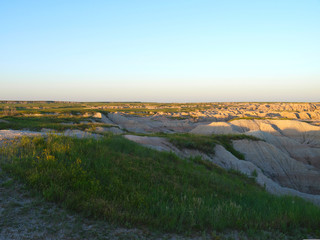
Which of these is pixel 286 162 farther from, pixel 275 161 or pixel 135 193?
pixel 135 193

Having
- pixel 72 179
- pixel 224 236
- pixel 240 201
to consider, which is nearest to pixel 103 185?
pixel 72 179

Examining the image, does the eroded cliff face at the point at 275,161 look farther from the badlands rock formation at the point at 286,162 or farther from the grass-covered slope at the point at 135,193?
the grass-covered slope at the point at 135,193

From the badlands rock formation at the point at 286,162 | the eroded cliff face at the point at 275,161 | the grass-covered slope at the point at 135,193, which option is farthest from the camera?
the badlands rock formation at the point at 286,162

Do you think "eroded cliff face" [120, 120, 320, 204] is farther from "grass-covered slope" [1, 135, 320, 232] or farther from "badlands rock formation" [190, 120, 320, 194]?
"grass-covered slope" [1, 135, 320, 232]

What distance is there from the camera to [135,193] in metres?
6.22

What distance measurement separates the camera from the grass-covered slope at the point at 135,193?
5.20m

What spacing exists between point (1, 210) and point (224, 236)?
461 centimetres

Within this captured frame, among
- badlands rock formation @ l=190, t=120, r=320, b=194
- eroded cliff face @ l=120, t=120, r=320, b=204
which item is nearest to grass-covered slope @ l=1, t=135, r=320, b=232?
eroded cliff face @ l=120, t=120, r=320, b=204

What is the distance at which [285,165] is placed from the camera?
90.0ft

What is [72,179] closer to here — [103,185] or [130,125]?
[103,185]

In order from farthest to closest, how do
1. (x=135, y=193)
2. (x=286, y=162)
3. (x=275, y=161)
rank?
(x=286, y=162), (x=275, y=161), (x=135, y=193)

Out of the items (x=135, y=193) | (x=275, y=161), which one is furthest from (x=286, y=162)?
(x=135, y=193)

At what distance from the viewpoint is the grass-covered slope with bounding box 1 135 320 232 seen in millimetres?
5195

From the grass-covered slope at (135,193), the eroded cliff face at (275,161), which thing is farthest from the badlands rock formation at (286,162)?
the grass-covered slope at (135,193)
